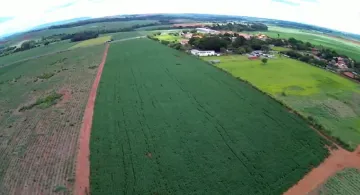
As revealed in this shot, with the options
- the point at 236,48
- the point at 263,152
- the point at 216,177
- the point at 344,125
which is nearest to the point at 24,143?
the point at 216,177

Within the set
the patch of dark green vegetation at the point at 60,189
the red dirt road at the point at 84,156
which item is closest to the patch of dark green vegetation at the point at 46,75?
the red dirt road at the point at 84,156

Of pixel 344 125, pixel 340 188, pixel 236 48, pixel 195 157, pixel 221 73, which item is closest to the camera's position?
pixel 340 188

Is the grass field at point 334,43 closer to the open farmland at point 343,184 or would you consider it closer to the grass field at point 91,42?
the grass field at point 91,42

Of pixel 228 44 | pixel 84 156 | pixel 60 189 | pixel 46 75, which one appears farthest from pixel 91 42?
pixel 60 189

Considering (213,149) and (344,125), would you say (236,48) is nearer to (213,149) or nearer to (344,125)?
(344,125)

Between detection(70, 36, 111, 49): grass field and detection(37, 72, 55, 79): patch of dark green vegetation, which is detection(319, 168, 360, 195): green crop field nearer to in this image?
detection(37, 72, 55, 79): patch of dark green vegetation

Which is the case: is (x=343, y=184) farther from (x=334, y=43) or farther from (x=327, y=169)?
(x=334, y=43)
